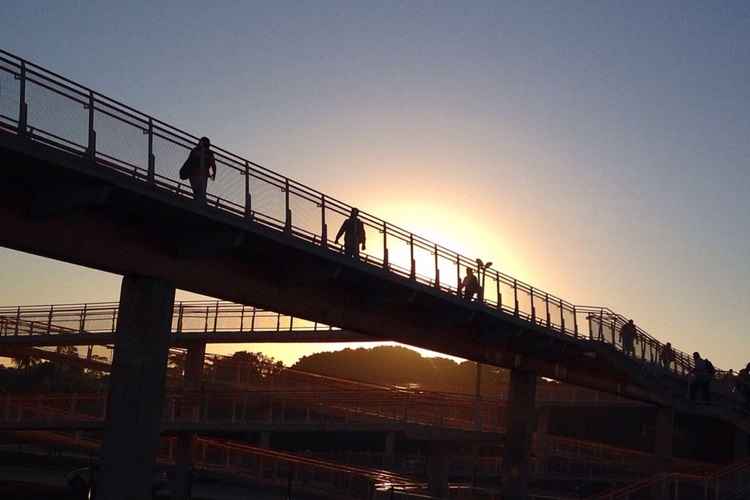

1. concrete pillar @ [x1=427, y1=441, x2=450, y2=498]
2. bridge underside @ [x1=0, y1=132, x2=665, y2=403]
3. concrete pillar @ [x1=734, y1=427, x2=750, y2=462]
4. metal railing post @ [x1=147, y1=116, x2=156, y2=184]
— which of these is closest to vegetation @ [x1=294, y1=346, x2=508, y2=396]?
concrete pillar @ [x1=734, y1=427, x2=750, y2=462]

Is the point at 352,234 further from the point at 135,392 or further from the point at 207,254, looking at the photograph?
the point at 135,392

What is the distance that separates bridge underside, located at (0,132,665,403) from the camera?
18.7 metres

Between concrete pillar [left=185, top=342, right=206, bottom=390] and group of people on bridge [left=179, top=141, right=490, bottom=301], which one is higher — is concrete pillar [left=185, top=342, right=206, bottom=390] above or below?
below

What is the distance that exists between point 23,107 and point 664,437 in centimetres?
3941

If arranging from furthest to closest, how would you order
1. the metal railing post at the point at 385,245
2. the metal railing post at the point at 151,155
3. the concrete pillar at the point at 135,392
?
the metal railing post at the point at 385,245, the concrete pillar at the point at 135,392, the metal railing post at the point at 151,155

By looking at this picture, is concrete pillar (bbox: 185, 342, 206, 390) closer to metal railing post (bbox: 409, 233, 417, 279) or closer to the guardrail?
metal railing post (bbox: 409, 233, 417, 279)

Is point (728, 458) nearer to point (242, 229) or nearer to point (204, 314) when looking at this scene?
point (204, 314)

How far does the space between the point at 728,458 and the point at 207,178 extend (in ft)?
168

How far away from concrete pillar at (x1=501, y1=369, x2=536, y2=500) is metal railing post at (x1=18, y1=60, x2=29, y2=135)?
25368 mm

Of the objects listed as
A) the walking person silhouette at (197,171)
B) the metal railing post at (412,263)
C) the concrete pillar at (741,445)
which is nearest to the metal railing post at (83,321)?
the metal railing post at (412,263)

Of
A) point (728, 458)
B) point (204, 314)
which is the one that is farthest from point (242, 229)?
point (728, 458)

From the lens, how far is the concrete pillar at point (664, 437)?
48.8 m

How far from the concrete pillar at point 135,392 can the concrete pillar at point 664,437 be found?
3342 centimetres

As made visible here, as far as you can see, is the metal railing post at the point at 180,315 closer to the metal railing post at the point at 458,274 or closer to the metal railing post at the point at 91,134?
the metal railing post at the point at 458,274
